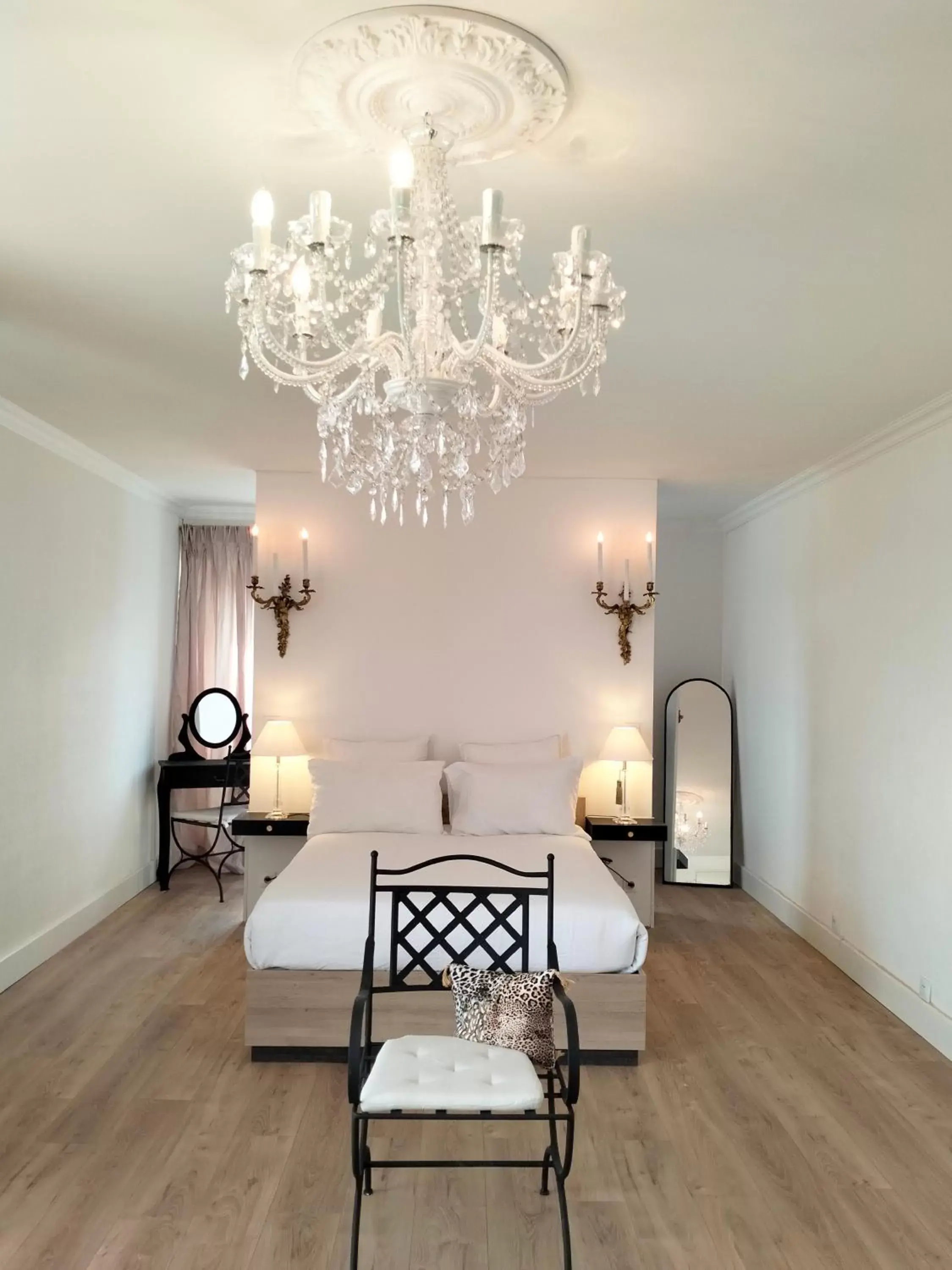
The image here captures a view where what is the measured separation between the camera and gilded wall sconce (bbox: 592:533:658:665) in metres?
5.87

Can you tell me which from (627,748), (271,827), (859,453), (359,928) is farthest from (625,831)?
(859,453)

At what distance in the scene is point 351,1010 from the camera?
12.5 ft

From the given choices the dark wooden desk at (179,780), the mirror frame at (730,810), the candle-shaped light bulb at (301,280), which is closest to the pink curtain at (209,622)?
the dark wooden desk at (179,780)

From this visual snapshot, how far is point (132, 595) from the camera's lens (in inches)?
250

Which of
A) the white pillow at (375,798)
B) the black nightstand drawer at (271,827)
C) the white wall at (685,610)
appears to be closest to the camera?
the white pillow at (375,798)

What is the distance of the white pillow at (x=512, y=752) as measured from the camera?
5641mm

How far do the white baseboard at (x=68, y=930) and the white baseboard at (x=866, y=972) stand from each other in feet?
12.9

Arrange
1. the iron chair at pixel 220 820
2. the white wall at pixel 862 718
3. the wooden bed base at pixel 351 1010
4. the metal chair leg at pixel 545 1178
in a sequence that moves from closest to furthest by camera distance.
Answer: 1. the metal chair leg at pixel 545 1178
2. the wooden bed base at pixel 351 1010
3. the white wall at pixel 862 718
4. the iron chair at pixel 220 820

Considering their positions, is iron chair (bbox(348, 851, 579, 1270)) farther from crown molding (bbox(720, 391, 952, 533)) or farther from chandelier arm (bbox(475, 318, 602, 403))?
crown molding (bbox(720, 391, 952, 533))

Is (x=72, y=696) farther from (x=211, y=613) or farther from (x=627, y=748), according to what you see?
(x=627, y=748)

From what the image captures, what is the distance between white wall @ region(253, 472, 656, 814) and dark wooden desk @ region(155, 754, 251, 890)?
115 cm

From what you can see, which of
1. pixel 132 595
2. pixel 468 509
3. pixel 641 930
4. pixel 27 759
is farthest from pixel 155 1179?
pixel 132 595

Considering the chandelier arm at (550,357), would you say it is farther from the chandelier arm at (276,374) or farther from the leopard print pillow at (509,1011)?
the leopard print pillow at (509,1011)

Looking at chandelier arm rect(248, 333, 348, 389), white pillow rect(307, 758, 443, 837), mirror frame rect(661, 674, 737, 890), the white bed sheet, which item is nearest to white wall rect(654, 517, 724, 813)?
mirror frame rect(661, 674, 737, 890)
